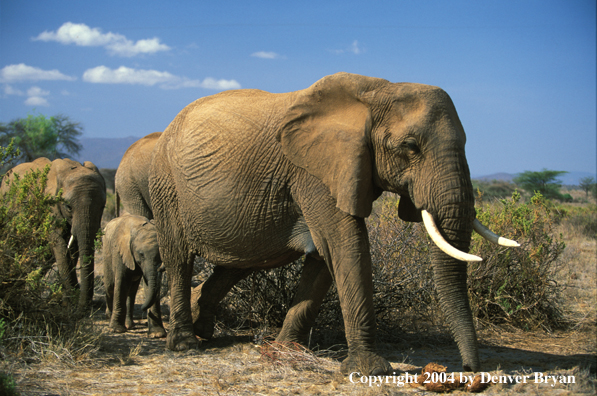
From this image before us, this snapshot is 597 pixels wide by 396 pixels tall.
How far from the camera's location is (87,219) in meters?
8.24

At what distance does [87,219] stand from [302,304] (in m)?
4.16

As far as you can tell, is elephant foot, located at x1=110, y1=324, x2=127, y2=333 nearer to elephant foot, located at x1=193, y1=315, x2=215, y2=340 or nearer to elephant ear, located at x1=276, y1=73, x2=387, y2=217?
elephant foot, located at x1=193, y1=315, x2=215, y2=340

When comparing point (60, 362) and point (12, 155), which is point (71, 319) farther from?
point (12, 155)

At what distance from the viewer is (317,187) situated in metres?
4.97

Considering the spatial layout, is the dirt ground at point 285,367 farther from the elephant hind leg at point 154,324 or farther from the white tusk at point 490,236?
the white tusk at point 490,236

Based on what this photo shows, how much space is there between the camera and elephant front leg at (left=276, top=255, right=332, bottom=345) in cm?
565

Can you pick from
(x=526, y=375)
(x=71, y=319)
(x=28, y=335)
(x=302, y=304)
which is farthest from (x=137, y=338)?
(x=526, y=375)

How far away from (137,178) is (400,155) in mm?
5911

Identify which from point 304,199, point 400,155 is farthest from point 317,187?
point 400,155

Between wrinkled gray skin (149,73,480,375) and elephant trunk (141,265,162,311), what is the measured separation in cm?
24

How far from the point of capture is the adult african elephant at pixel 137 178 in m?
9.18

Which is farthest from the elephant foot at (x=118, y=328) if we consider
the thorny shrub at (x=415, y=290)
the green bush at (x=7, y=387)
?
the green bush at (x=7, y=387)

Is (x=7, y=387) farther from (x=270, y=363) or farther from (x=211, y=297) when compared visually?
(x=211, y=297)

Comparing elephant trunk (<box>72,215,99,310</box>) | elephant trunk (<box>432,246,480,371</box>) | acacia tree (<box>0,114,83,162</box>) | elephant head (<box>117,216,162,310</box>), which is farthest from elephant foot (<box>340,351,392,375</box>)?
acacia tree (<box>0,114,83,162</box>)
